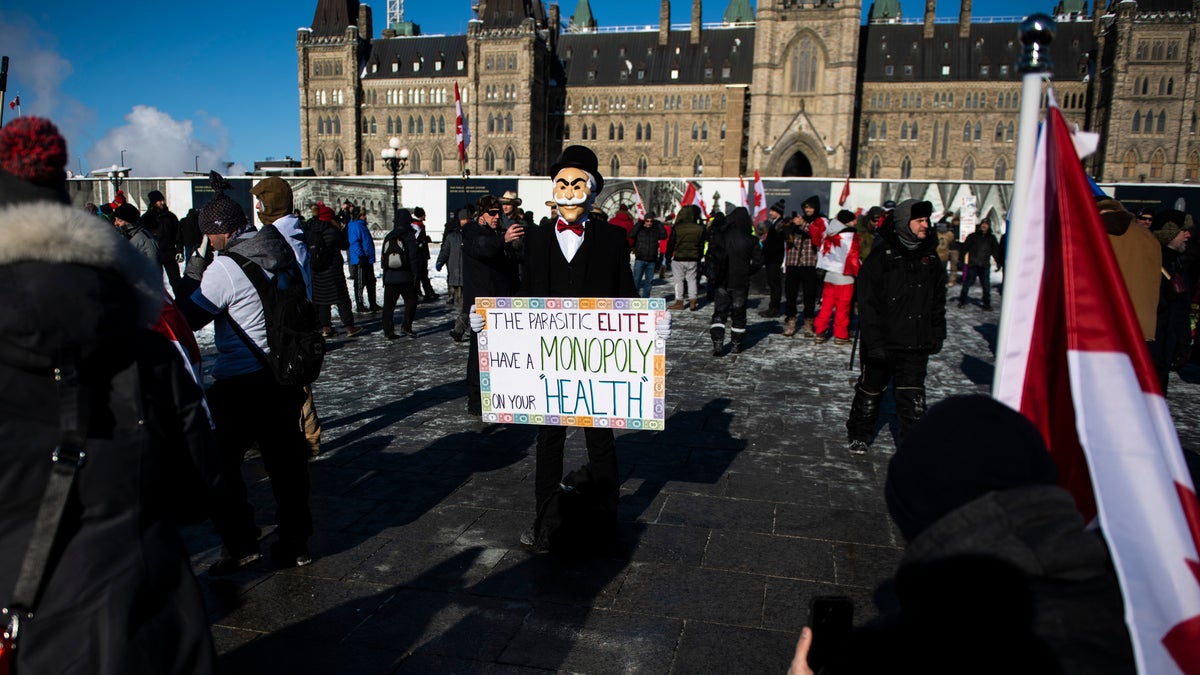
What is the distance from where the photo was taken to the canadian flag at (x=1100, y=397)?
1.39m

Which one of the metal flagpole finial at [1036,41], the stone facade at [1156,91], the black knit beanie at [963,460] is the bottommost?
the black knit beanie at [963,460]

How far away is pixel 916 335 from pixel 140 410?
5117mm

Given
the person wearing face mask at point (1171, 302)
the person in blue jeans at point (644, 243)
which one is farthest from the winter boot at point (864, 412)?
the person in blue jeans at point (644, 243)

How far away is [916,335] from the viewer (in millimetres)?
5594

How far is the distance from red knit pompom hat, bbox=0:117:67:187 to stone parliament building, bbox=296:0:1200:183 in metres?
64.8

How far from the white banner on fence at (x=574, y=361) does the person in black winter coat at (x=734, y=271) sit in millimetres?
6183

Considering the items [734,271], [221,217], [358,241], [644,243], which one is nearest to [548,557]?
[221,217]

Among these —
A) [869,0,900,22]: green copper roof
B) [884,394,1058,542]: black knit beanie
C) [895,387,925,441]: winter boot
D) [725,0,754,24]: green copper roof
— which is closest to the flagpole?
[884,394,1058,542]: black knit beanie

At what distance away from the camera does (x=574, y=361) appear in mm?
4168

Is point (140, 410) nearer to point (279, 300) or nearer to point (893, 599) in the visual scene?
point (279, 300)

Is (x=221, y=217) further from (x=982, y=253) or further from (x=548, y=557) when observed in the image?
(x=982, y=253)

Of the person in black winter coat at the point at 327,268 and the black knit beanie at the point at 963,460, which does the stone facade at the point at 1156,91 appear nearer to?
the person in black winter coat at the point at 327,268

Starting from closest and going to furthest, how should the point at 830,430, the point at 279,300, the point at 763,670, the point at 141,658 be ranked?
the point at 141,658 → the point at 763,670 → the point at 279,300 → the point at 830,430

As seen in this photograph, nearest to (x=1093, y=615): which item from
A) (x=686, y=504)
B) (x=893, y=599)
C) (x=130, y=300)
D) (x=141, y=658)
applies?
(x=141, y=658)
